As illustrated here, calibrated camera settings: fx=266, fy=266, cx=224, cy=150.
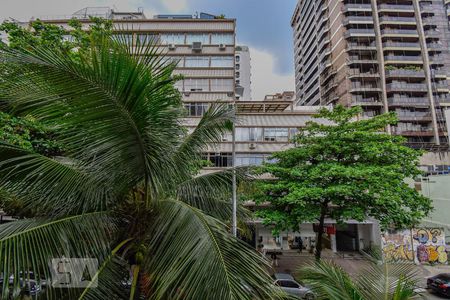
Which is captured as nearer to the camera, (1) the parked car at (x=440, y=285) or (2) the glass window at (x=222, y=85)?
(1) the parked car at (x=440, y=285)

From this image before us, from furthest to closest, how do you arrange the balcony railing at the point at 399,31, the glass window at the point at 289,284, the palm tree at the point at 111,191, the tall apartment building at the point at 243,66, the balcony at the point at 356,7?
the tall apartment building at the point at 243,66 < the balcony at the point at 356,7 < the balcony railing at the point at 399,31 < the glass window at the point at 289,284 < the palm tree at the point at 111,191

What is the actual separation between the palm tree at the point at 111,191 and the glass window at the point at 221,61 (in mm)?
24061

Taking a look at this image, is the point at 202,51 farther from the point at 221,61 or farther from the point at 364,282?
the point at 364,282

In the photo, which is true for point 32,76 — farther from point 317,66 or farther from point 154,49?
point 317,66

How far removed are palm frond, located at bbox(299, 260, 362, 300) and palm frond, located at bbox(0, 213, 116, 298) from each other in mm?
2849

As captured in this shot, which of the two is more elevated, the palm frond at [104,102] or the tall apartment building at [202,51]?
the tall apartment building at [202,51]

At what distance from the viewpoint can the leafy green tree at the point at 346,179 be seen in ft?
36.5

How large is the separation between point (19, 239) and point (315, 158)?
40.7 feet

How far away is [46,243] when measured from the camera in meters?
2.50

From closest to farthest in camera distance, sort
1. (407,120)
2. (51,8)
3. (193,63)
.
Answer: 1. (51,8)
2. (193,63)
3. (407,120)

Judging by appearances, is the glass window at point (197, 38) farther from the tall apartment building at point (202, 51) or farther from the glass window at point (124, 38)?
the glass window at point (124, 38)

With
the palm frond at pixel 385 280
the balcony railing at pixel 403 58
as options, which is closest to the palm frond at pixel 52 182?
the palm frond at pixel 385 280

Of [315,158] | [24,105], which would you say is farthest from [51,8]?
[315,158]

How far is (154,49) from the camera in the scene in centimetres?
256
